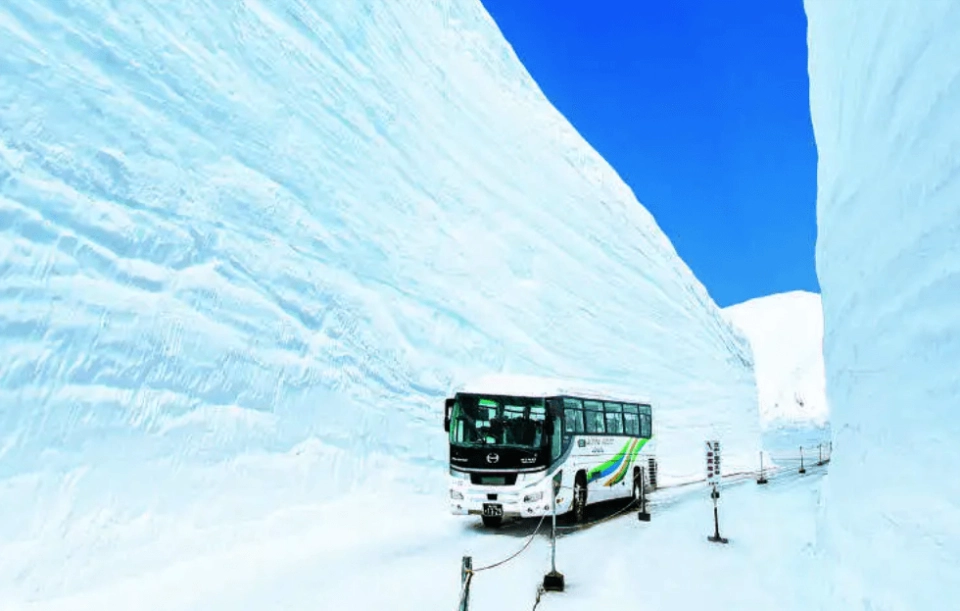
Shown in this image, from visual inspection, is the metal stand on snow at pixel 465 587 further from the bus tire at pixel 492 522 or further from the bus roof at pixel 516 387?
the bus tire at pixel 492 522

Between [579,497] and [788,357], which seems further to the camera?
[788,357]

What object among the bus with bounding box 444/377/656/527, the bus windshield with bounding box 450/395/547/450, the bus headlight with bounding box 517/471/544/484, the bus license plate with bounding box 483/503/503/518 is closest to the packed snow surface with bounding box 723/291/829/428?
the bus with bounding box 444/377/656/527

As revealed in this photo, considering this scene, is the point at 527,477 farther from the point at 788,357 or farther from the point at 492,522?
the point at 788,357

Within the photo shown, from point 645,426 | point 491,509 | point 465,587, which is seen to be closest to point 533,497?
point 491,509

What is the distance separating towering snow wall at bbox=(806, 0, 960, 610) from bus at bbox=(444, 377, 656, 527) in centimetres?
508

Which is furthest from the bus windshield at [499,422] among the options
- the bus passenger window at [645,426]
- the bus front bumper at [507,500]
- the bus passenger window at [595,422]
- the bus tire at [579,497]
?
the bus passenger window at [645,426]

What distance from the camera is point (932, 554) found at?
10.5 ft

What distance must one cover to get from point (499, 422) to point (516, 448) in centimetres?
52

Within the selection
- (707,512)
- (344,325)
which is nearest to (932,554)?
(707,512)

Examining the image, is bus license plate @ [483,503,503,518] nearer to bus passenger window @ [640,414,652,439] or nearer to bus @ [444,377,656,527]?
bus @ [444,377,656,527]

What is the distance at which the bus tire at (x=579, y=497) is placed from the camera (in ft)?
39.7

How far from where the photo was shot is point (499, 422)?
11039 mm

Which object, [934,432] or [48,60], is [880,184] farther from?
[48,60]

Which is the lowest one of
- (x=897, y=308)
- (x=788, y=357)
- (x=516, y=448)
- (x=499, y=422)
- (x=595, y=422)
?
(x=516, y=448)
